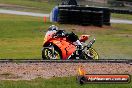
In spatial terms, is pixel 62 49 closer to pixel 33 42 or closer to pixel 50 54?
pixel 50 54

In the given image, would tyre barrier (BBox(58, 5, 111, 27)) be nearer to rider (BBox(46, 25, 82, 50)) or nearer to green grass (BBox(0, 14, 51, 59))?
green grass (BBox(0, 14, 51, 59))

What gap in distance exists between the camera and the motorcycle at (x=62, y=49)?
1622cm

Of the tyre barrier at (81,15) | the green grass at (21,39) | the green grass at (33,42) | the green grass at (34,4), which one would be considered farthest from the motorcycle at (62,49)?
the green grass at (34,4)

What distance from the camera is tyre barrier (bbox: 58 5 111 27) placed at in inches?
1356

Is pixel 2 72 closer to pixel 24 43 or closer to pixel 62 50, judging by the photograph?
pixel 62 50

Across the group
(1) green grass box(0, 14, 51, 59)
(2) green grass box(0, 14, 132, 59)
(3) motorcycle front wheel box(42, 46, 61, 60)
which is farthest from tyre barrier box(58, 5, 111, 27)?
(3) motorcycle front wheel box(42, 46, 61, 60)

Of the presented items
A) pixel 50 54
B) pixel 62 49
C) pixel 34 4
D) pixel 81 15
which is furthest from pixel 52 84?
pixel 34 4

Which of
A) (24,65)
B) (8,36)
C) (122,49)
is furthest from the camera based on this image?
(8,36)

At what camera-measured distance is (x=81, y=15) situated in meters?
34.6

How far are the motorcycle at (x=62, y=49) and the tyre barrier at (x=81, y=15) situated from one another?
1788 cm

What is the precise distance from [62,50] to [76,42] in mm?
613

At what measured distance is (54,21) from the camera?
37.3m

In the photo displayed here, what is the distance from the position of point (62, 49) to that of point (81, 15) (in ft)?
60.8

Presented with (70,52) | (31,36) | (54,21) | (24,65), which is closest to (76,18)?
(54,21)
